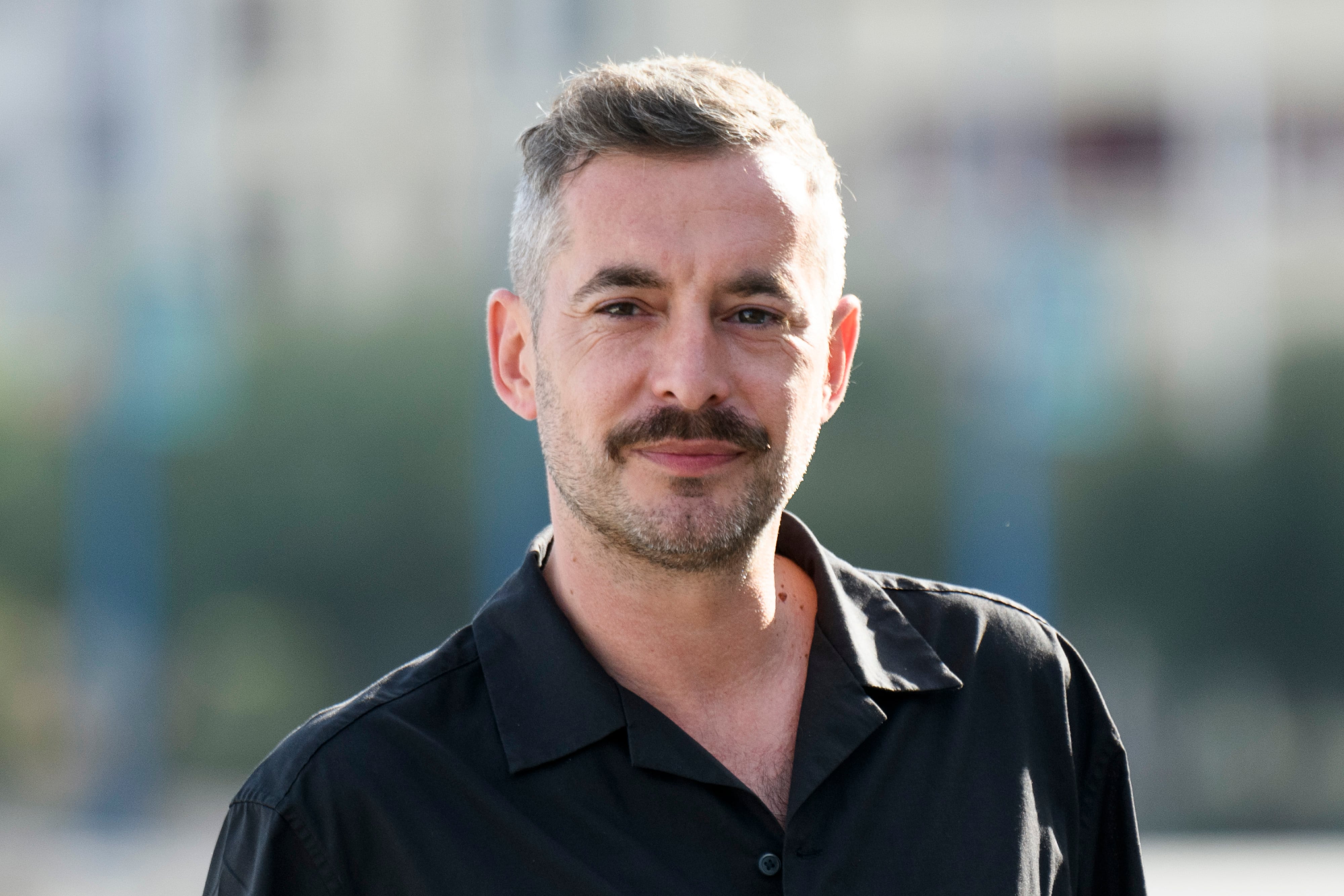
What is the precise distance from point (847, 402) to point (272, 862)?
11.0m

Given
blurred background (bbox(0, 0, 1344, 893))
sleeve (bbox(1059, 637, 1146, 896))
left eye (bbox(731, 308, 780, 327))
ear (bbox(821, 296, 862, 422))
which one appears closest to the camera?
left eye (bbox(731, 308, 780, 327))

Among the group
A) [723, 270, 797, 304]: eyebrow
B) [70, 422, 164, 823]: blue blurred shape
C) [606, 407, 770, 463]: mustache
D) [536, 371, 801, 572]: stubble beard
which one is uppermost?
[723, 270, 797, 304]: eyebrow

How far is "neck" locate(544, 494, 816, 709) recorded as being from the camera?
189cm

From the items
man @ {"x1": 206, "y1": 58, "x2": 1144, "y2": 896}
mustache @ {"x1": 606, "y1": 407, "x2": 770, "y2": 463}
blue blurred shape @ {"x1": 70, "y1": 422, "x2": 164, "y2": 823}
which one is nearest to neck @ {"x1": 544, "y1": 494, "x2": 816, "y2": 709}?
man @ {"x1": 206, "y1": 58, "x2": 1144, "y2": 896}

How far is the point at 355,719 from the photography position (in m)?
1.70

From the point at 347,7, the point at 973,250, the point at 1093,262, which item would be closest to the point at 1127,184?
the point at 1093,262

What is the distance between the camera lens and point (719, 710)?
6.25ft

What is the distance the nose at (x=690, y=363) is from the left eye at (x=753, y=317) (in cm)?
4

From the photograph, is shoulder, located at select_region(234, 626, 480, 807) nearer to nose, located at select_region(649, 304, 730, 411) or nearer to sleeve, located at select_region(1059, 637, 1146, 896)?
nose, located at select_region(649, 304, 730, 411)

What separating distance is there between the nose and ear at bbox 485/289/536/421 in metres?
0.24

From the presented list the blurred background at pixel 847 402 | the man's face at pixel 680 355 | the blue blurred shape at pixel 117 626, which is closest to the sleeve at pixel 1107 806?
the man's face at pixel 680 355

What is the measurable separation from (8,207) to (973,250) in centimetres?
1161

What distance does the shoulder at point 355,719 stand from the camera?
1.65m

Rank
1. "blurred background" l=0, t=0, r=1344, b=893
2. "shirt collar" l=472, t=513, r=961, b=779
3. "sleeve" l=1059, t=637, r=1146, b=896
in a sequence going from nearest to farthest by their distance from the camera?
"shirt collar" l=472, t=513, r=961, b=779
"sleeve" l=1059, t=637, r=1146, b=896
"blurred background" l=0, t=0, r=1344, b=893
